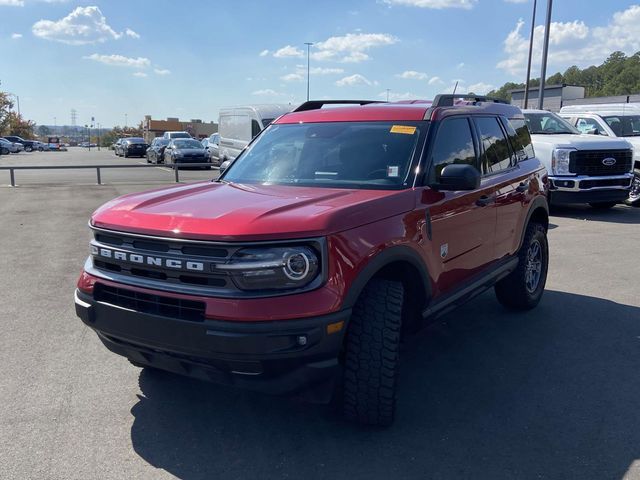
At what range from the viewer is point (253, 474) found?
119 inches

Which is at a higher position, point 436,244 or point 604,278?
point 436,244

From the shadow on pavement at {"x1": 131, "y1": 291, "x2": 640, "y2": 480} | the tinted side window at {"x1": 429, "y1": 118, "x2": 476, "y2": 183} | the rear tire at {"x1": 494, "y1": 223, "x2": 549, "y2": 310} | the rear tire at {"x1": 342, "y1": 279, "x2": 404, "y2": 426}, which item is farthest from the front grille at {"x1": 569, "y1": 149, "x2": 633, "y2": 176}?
the rear tire at {"x1": 342, "y1": 279, "x2": 404, "y2": 426}

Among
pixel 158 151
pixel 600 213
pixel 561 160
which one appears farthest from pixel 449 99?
pixel 158 151

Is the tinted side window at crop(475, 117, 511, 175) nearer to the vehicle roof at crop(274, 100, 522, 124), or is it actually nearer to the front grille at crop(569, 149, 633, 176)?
the vehicle roof at crop(274, 100, 522, 124)

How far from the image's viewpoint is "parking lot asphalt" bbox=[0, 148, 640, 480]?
3113 mm

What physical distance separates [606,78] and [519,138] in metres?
116

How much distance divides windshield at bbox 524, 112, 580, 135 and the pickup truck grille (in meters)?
11.6

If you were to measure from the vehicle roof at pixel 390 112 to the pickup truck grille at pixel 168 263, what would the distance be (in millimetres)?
1960

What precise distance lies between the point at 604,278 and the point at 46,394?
6169 mm

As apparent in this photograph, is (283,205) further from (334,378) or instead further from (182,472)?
(182,472)

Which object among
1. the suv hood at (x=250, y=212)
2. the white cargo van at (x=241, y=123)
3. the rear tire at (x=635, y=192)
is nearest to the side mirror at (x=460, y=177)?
the suv hood at (x=250, y=212)

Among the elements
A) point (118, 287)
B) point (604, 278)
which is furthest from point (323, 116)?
point (604, 278)

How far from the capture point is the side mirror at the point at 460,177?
3.73 meters

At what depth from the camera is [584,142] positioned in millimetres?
11492
